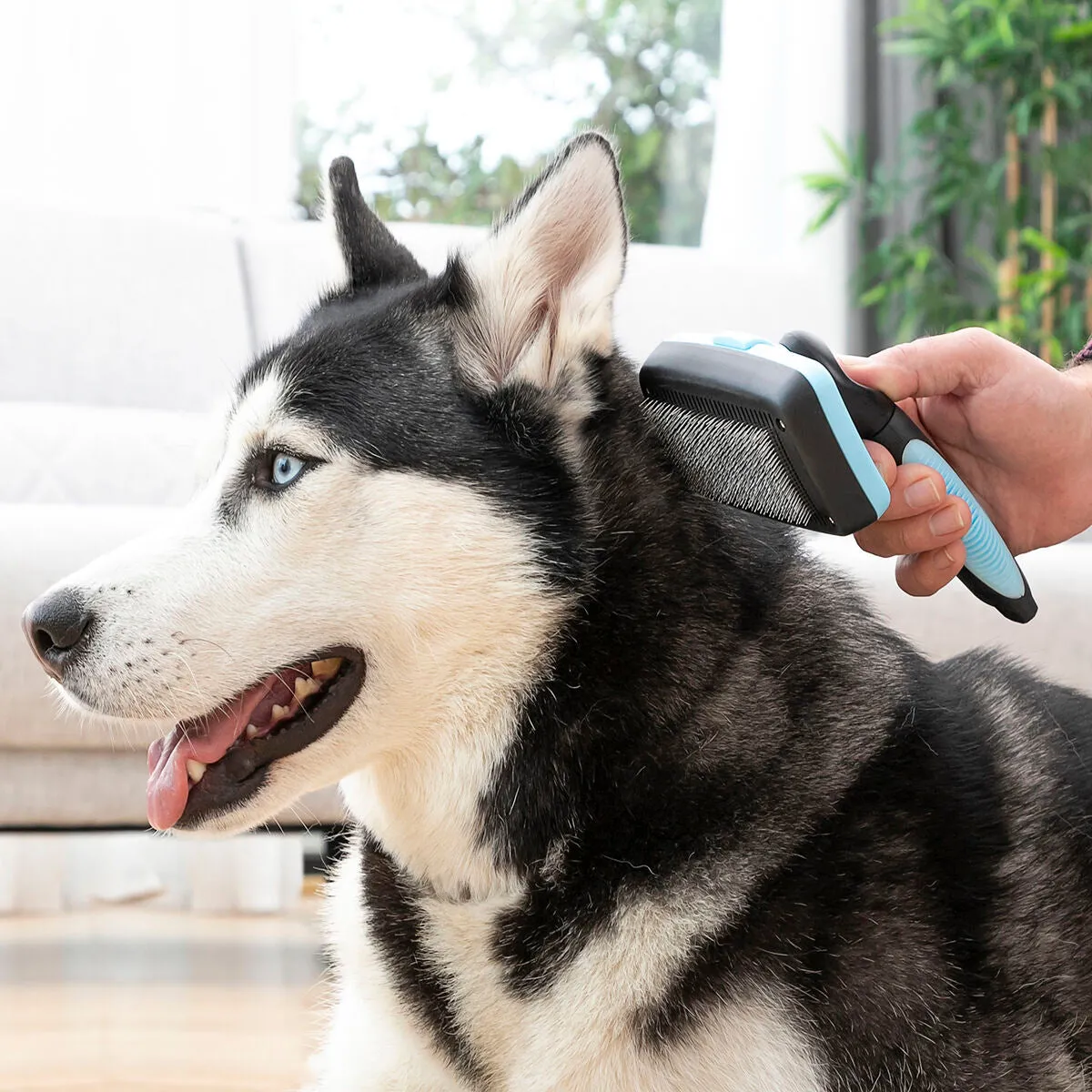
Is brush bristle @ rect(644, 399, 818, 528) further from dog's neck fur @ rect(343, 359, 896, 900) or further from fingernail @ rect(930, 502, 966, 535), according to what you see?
fingernail @ rect(930, 502, 966, 535)

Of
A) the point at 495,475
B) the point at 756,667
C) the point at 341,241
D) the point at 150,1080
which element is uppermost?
the point at 341,241

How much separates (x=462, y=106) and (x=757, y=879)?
4396mm

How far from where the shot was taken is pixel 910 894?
1.15 meters

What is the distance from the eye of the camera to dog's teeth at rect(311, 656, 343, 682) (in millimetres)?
1264

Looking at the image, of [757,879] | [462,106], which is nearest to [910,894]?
[757,879]

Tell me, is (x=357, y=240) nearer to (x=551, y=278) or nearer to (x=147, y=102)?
(x=551, y=278)

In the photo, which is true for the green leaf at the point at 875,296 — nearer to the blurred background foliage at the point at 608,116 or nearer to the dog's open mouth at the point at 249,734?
the blurred background foliage at the point at 608,116

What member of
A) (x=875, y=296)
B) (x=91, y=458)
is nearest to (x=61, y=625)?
(x=91, y=458)

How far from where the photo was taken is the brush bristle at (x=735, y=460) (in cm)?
118

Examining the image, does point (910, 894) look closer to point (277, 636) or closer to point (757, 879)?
point (757, 879)

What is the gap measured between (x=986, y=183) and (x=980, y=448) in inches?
144

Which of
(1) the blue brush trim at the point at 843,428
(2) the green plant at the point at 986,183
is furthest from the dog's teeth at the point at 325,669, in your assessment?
(2) the green plant at the point at 986,183

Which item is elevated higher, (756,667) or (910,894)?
(756,667)

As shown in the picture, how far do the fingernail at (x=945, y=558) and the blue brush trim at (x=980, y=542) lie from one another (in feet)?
0.06
